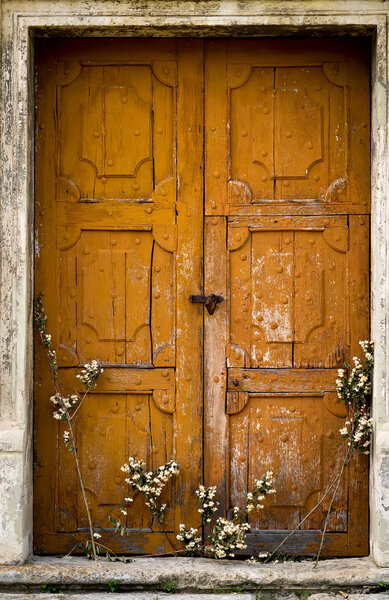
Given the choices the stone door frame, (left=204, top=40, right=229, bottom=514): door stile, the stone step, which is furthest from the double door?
the stone step

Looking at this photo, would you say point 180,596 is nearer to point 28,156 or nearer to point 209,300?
point 209,300

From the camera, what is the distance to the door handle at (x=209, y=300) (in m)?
3.74

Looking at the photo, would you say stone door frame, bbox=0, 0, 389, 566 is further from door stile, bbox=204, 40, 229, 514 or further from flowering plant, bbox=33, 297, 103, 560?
door stile, bbox=204, 40, 229, 514

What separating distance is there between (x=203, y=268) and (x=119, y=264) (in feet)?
1.38

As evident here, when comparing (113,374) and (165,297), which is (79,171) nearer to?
(165,297)

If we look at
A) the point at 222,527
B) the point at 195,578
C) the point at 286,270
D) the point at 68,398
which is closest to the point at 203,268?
the point at 286,270

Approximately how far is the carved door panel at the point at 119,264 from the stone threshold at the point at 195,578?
0.27m

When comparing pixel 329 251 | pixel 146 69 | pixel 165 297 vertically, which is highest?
pixel 146 69

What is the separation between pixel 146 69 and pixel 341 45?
97 cm

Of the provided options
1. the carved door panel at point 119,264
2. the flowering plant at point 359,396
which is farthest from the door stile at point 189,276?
the flowering plant at point 359,396

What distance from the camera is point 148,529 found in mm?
3809

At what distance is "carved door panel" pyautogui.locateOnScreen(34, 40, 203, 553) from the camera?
3771mm

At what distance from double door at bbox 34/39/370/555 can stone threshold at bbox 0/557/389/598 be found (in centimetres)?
26

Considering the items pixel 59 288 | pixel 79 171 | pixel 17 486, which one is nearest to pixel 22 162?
pixel 79 171
